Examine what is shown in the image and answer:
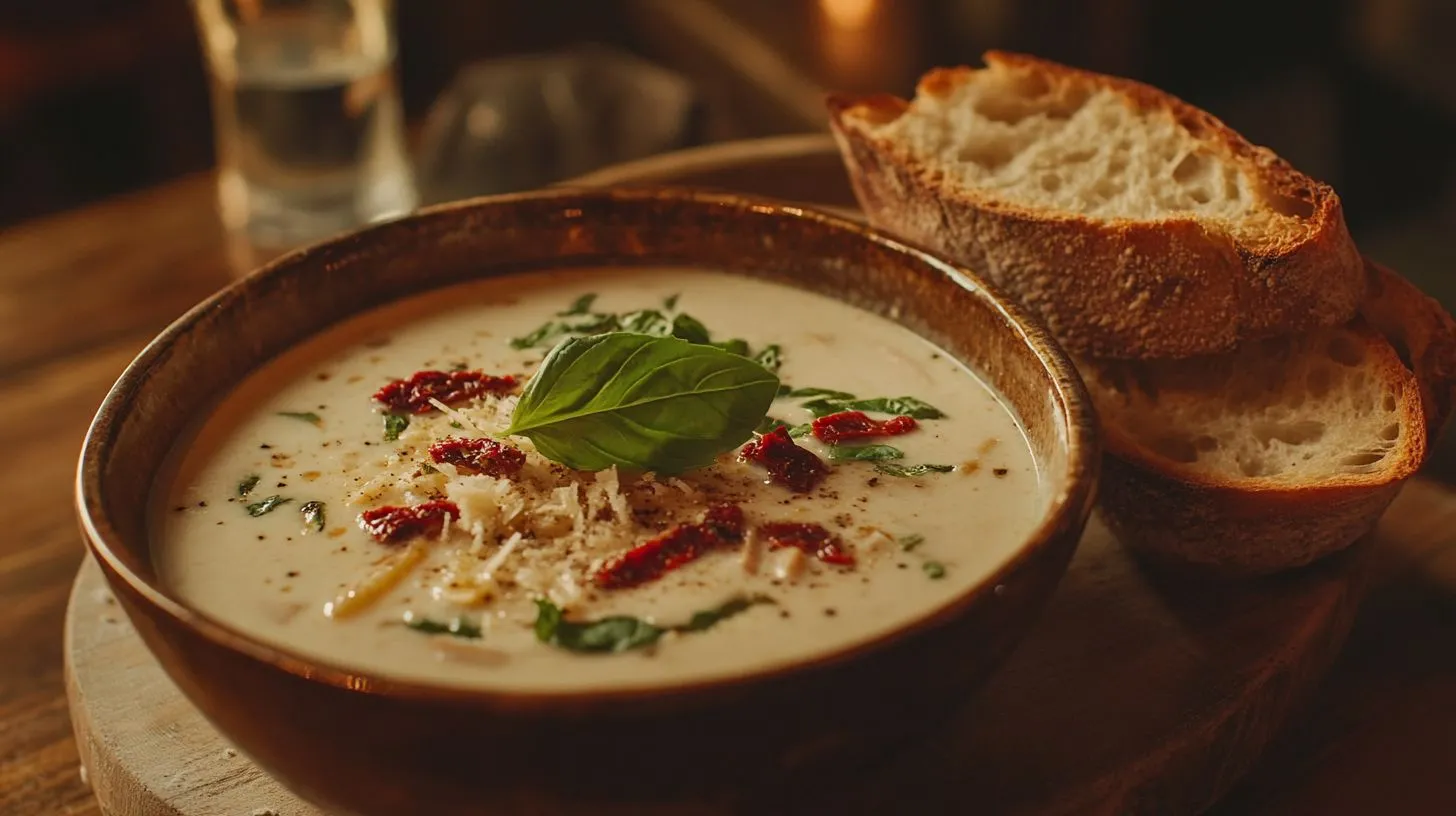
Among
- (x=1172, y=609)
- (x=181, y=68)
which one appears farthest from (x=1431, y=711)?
(x=181, y=68)

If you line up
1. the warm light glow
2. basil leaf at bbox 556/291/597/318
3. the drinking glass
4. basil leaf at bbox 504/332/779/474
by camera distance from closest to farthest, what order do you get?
basil leaf at bbox 504/332/779/474 → basil leaf at bbox 556/291/597/318 → the drinking glass → the warm light glow

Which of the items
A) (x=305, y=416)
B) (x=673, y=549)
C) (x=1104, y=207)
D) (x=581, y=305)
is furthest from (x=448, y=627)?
(x=1104, y=207)

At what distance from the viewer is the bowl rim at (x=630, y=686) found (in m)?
1.33

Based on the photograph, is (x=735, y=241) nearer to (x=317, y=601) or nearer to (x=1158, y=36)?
(x=317, y=601)

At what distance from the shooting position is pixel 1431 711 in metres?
1.98

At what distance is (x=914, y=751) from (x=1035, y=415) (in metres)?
0.46

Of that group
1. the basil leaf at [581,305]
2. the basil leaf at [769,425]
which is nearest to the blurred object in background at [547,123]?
the basil leaf at [581,305]

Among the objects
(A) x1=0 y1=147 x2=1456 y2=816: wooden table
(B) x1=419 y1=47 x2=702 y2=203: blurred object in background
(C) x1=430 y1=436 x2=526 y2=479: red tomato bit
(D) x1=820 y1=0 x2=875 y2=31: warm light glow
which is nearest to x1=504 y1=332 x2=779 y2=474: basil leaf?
(C) x1=430 y1=436 x2=526 y2=479: red tomato bit

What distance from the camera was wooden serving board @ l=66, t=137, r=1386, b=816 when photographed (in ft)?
5.54

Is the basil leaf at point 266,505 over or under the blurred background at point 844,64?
under

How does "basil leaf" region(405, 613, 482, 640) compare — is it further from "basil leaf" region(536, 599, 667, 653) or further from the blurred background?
the blurred background

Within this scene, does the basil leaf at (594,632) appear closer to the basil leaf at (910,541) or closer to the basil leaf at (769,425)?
the basil leaf at (910,541)

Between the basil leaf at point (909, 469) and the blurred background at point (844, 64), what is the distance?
2.59 meters

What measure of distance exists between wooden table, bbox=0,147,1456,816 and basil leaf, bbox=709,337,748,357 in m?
0.74
